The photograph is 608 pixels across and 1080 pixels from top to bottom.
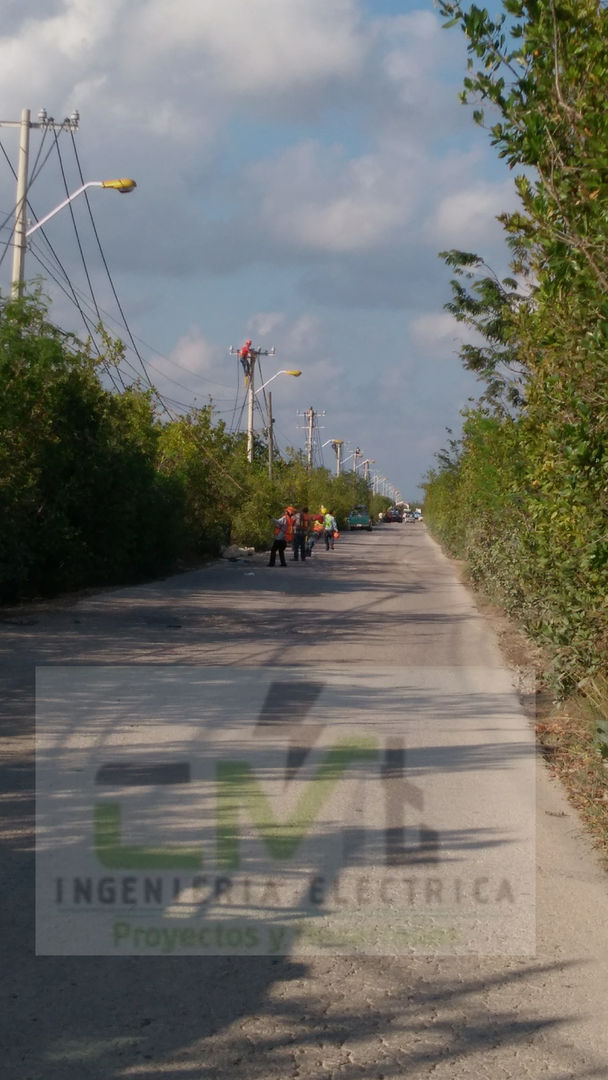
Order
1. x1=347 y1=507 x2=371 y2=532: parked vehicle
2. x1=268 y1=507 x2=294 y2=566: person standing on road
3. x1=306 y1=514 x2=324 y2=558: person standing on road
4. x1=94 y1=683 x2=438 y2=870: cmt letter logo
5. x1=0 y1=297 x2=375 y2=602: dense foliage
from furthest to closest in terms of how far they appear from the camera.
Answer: x1=347 y1=507 x2=371 y2=532: parked vehicle, x1=306 y1=514 x2=324 y2=558: person standing on road, x1=268 y1=507 x2=294 y2=566: person standing on road, x1=0 y1=297 x2=375 y2=602: dense foliage, x1=94 y1=683 x2=438 y2=870: cmt letter logo

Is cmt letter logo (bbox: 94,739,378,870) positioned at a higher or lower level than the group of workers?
lower

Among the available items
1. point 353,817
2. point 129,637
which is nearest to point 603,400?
point 353,817

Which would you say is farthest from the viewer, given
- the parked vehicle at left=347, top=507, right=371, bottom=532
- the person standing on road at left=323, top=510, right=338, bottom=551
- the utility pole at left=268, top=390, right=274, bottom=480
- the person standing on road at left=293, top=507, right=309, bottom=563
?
the parked vehicle at left=347, top=507, right=371, bottom=532

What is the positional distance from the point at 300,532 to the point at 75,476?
53.6 feet

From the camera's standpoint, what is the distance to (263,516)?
139 ft

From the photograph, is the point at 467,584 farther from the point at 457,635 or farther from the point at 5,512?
the point at 5,512

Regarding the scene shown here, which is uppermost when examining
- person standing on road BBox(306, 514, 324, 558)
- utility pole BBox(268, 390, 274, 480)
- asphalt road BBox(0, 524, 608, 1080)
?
utility pole BBox(268, 390, 274, 480)

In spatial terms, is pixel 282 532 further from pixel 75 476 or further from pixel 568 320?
pixel 568 320

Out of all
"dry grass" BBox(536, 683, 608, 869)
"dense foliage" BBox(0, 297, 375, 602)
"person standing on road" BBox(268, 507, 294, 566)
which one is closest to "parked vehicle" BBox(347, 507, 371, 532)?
"person standing on road" BBox(268, 507, 294, 566)

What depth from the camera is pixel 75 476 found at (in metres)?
22.0

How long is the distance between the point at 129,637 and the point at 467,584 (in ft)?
51.1

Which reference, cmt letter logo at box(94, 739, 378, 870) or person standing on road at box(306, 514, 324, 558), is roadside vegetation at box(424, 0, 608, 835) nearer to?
cmt letter logo at box(94, 739, 378, 870)

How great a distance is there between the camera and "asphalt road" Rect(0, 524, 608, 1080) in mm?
4469

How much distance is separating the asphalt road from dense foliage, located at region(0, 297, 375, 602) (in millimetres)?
5692
